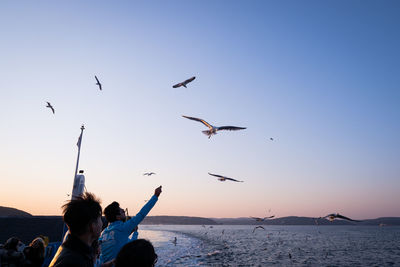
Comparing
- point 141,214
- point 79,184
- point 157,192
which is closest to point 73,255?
point 141,214

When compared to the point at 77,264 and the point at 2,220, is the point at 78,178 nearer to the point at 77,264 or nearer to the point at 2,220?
the point at 2,220

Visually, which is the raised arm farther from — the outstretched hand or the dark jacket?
the dark jacket

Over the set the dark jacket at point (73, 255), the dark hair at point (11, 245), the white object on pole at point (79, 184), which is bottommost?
the dark hair at point (11, 245)

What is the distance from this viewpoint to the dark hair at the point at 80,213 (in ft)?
8.71

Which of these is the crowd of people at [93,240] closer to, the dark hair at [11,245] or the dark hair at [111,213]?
the dark hair at [111,213]

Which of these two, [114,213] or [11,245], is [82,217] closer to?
[114,213]

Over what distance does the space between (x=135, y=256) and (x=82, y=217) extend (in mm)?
805

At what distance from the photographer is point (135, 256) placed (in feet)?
7.41

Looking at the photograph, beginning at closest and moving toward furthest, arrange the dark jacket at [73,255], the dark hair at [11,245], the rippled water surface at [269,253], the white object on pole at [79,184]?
the dark jacket at [73,255]
the dark hair at [11,245]
the white object on pole at [79,184]
the rippled water surface at [269,253]

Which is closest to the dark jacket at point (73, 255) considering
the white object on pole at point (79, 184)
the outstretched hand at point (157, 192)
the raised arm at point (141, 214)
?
the raised arm at point (141, 214)

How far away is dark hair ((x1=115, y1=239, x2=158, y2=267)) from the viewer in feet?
7.36

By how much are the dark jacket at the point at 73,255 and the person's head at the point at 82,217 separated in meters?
0.15

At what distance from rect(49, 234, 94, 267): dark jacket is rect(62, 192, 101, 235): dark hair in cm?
15

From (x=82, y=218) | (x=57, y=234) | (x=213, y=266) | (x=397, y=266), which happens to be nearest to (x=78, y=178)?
(x=57, y=234)
